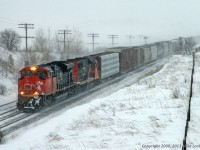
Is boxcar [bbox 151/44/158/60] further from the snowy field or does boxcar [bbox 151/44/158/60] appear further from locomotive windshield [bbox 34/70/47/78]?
the snowy field

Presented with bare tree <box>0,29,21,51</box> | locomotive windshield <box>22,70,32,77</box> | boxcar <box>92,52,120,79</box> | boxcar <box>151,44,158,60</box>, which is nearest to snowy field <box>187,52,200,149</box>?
locomotive windshield <box>22,70,32,77</box>

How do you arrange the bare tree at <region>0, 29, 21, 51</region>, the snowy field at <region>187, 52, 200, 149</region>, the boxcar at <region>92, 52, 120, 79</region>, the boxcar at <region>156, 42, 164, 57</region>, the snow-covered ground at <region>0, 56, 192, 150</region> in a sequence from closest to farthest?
the snowy field at <region>187, 52, 200, 149</region> < the snow-covered ground at <region>0, 56, 192, 150</region> < the boxcar at <region>92, 52, 120, 79</region> < the boxcar at <region>156, 42, 164, 57</region> < the bare tree at <region>0, 29, 21, 51</region>

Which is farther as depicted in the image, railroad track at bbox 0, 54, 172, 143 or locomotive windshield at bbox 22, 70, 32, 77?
locomotive windshield at bbox 22, 70, 32, 77

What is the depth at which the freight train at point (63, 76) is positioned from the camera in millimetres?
22453

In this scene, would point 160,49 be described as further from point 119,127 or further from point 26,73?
point 119,127

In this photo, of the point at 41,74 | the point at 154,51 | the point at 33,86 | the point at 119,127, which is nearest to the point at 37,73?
the point at 41,74

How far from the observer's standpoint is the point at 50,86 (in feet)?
76.4

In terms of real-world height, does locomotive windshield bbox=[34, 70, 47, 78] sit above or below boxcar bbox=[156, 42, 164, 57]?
below

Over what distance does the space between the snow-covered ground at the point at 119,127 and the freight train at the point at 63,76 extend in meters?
5.39

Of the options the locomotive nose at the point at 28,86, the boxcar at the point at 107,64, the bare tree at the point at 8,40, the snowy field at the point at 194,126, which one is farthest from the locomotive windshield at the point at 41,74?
the bare tree at the point at 8,40

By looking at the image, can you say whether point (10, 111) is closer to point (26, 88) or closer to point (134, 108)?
point (26, 88)

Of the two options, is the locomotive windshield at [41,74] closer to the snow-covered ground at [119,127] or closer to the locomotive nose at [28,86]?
the locomotive nose at [28,86]

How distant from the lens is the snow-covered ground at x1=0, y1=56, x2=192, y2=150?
11188 mm

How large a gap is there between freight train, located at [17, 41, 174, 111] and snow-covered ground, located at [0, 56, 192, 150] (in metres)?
5.39
